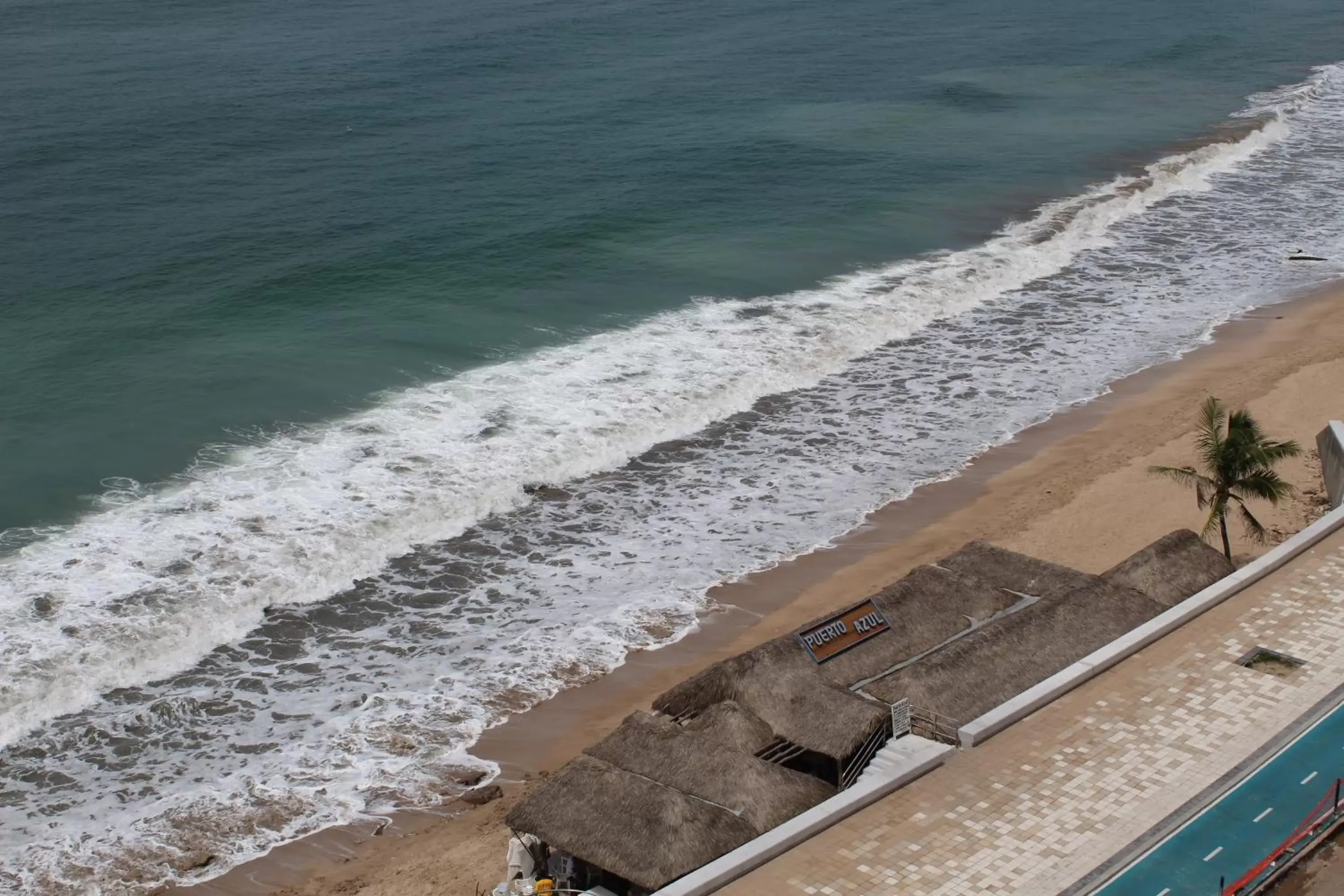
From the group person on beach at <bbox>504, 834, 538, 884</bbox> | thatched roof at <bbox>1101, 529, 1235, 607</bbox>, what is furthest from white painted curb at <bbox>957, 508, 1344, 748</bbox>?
person on beach at <bbox>504, 834, 538, 884</bbox>

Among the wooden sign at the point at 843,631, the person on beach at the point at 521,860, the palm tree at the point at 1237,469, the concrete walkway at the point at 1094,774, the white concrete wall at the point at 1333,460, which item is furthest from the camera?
the white concrete wall at the point at 1333,460

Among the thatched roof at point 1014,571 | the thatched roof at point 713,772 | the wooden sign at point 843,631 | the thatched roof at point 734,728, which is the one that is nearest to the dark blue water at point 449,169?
the thatched roof at point 713,772

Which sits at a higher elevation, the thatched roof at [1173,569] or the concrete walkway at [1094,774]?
the thatched roof at [1173,569]

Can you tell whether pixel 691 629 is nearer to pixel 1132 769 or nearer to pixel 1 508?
pixel 1132 769

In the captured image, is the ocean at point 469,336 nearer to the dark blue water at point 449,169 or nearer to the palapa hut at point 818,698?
the dark blue water at point 449,169

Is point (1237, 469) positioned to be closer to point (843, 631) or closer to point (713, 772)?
point (843, 631)

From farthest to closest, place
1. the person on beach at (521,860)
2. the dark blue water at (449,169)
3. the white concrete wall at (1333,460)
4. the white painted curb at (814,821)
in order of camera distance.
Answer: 1. the dark blue water at (449,169)
2. the white concrete wall at (1333,460)
3. the person on beach at (521,860)
4. the white painted curb at (814,821)

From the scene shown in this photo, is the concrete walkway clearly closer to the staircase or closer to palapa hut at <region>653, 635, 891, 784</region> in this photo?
the staircase
